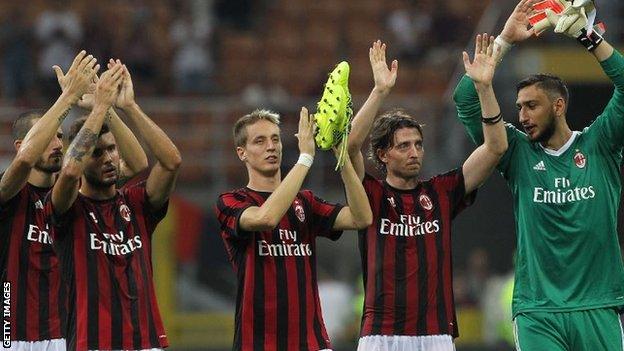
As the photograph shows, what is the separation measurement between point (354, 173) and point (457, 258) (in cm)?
765

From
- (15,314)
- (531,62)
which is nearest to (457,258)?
(531,62)

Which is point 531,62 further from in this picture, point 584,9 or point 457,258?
point 584,9

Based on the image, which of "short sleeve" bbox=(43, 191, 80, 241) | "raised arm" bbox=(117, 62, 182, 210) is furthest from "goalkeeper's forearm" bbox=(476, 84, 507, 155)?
"short sleeve" bbox=(43, 191, 80, 241)

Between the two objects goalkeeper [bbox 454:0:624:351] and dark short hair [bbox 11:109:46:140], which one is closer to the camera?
goalkeeper [bbox 454:0:624:351]

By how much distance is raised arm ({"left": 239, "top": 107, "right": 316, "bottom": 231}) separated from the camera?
764 centimetres

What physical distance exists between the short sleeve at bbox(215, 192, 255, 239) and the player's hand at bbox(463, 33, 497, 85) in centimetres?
158

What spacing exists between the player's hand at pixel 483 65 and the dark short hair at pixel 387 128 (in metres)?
0.57

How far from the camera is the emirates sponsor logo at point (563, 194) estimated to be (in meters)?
8.20

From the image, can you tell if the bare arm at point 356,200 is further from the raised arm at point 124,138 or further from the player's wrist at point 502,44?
the raised arm at point 124,138

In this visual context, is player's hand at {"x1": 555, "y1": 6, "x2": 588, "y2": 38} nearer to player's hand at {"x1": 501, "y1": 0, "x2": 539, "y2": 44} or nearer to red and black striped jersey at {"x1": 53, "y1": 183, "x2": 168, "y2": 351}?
player's hand at {"x1": 501, "y1": 0, "x2": 539, "y2": 44}

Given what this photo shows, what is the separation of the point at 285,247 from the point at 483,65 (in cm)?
167

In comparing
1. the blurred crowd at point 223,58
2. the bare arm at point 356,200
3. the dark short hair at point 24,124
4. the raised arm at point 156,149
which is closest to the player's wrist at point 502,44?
the bare arm at point 356,200

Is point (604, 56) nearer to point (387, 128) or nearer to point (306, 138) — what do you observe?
point (387, 128)

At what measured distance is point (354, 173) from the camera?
7965 millimetres
